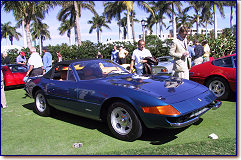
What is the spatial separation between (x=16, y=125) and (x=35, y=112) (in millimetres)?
991

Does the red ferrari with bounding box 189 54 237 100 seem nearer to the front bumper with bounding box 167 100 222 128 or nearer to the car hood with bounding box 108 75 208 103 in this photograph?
the car hood with bounding box 108 75 208 103

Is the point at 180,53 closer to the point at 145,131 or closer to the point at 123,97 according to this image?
the point at 145,131

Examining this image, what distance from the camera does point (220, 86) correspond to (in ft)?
19.8

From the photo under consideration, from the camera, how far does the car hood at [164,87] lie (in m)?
3.50

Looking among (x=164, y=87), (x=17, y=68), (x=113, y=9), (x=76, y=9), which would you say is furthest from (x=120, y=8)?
(x=164, y=87)

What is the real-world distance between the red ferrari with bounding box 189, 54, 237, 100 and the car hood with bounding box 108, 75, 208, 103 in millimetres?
2065

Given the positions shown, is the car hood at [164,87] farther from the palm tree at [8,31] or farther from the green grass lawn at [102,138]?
the palm tree at [8,31]

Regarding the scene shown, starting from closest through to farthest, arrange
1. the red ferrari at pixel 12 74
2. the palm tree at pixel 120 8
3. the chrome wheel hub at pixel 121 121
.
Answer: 1. the chrome wheel hub at pixel 121 121
2. the red ferrari at pixel 12 74
3. the palm tree at pixel 120 8

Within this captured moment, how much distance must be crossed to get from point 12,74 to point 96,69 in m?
6.62

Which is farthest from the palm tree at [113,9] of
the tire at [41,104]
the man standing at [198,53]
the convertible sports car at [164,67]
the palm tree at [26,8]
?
the tire at [41,104]

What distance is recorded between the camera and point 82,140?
152 inches

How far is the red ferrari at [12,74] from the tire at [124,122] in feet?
24.4

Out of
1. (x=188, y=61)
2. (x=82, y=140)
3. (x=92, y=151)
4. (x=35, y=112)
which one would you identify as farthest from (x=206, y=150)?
(x=35, y=112)

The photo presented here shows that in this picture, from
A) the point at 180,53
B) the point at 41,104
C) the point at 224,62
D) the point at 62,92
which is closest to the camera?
the point at 62,92
